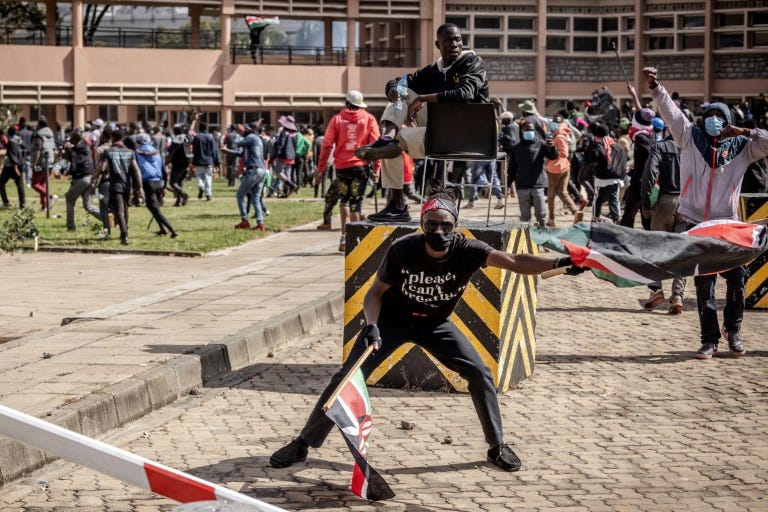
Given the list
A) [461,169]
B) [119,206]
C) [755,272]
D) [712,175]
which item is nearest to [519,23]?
[119,206]

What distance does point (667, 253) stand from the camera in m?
6.98

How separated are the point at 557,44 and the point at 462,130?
40.7 metres

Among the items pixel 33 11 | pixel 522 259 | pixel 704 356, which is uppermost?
pixel 33 11

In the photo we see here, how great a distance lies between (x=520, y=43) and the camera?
48.4m

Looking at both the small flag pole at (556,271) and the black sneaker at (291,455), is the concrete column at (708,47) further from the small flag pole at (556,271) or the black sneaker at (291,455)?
the black sneaker at (291,455)

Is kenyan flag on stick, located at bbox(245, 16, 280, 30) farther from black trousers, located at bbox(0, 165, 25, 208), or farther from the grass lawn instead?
black trousers, located at bbox(0, 165, 25, 208)

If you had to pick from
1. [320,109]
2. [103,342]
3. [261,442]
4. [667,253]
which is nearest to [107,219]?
[103,342]

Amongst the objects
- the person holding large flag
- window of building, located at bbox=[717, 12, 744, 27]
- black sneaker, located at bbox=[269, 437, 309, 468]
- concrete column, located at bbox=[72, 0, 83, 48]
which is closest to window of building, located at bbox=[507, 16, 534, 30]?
window of building, located at bbox=[717, 12, 744, 27]

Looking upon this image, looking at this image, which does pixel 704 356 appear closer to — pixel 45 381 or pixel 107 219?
pixel 45 381

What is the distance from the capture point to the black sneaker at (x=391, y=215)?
9.55m

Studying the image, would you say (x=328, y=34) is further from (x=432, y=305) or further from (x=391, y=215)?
(x=432, y=305)

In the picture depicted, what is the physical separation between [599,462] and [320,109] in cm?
4091

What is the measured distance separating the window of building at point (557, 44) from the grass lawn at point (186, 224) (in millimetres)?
20153

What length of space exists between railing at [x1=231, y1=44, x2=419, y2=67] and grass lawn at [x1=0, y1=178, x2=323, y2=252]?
16.8 metres
